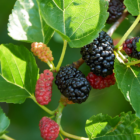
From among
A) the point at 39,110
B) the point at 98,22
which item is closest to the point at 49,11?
the point at 98,22

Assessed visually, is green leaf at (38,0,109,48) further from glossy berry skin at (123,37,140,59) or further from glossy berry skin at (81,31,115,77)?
glossy berry skin at (123,37,140,59)

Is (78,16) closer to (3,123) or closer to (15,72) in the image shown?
(15,72)

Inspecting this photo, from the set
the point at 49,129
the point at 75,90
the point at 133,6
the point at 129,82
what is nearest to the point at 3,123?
the point at 49,129

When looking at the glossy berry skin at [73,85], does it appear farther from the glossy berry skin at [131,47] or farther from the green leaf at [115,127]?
the glossy berry skin at [131,47]

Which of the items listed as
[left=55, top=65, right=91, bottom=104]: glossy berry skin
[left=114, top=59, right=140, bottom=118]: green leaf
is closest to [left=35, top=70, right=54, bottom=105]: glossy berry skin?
[left=55, top=65, right=91, bottom=104]: glossy berry skin

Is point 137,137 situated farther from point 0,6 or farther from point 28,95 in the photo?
point 0,6

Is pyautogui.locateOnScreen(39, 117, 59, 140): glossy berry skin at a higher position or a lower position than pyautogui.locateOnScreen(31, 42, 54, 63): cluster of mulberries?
lower
